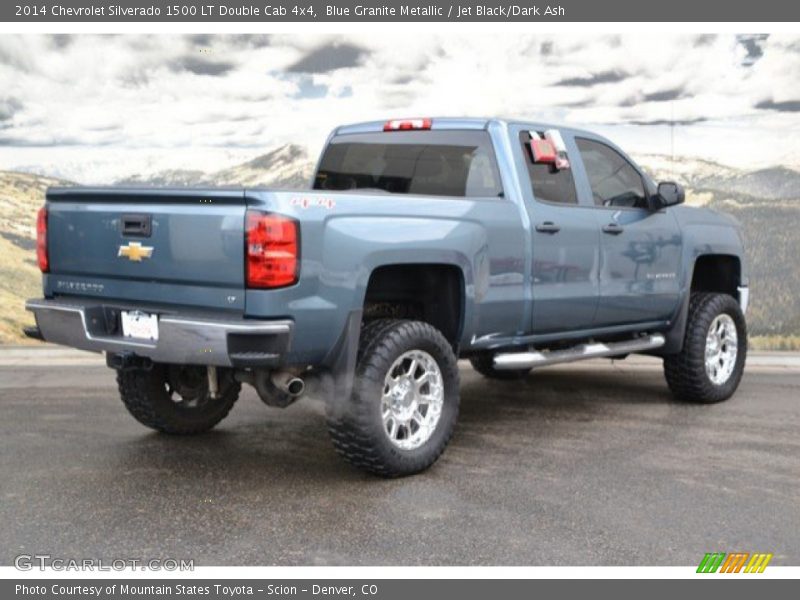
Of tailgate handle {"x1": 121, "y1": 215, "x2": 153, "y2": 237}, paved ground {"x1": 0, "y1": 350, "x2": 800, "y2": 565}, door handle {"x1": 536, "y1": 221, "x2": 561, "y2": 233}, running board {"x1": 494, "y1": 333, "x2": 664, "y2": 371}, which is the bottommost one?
paved ground {"x1": 0, "y1": 350, "x2": 800, "y2": 565}

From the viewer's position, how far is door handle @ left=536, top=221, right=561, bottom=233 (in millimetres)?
6143

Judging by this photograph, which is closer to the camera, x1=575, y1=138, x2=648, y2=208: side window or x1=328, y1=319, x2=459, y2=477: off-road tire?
x1=328, y1=319, x2=459, y2=477: off-road tire

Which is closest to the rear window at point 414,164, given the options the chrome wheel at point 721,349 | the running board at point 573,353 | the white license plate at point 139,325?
the running board at point 573,353

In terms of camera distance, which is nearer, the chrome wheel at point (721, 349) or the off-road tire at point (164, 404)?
the off-road tire at point (164, 404)

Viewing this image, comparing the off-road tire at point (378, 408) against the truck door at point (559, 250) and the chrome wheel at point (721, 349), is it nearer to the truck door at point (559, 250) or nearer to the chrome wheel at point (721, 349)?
the truck door at point (559, 250)

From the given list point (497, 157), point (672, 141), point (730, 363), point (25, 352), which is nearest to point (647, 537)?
point (497, 157)

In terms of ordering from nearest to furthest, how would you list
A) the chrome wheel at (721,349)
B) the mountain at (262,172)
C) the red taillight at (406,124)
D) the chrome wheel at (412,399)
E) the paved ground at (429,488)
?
the paved ground at (429,488) → the chrome wheel at (412,399) → the red taillight at (406,124) → the chrome wheel at (721,349) → the mountain at (262,172)

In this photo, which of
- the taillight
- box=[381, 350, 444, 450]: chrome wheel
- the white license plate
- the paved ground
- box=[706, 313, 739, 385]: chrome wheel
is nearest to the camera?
Answer: the paved ground

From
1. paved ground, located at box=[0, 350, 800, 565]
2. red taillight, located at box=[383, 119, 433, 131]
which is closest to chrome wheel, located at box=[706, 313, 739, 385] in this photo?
paved ground, located at box=[0, 350, 800, 565]

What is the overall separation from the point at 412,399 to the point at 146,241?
163 centimetres

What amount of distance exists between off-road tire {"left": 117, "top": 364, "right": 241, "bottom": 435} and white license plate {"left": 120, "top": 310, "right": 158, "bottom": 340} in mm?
836

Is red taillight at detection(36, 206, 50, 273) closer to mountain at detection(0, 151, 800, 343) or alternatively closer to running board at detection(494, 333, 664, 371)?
running board at detection(494, 333, 664, 371)

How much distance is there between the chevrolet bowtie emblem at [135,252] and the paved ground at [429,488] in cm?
119

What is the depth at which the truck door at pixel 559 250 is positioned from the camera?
6184 millimetres
